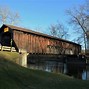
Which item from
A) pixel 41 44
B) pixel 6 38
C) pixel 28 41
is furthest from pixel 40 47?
pixel 6 38

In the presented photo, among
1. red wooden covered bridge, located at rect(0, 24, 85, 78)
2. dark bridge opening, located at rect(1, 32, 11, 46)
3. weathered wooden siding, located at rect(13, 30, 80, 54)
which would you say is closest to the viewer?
red wooden covered bridge, located at rect(0, 24, 85, 78)

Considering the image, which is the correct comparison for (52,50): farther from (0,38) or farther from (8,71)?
(8,71)

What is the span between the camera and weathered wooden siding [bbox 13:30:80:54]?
4799 centimetres

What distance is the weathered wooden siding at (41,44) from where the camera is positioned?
4799 cm

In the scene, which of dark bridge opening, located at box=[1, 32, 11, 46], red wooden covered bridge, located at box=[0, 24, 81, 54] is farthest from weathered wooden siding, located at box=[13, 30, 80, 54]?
dark bridge opening, located at box=[1, 32, 11, 46]

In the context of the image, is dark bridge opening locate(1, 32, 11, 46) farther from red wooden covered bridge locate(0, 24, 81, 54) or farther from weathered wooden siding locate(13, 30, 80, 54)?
weathered wooden siding locate(13, 30, 80, 54)

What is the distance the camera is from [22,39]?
159 feet

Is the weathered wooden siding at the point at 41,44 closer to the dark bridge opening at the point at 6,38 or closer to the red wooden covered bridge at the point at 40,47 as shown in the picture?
the red wooden covered bridge at the point at 40,47

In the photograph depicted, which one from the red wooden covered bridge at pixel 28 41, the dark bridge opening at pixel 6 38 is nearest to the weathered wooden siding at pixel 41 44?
the red wooden covered bridge at pixel 28 41

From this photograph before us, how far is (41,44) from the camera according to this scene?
176 ft

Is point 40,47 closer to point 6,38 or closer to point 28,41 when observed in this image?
point 28,41

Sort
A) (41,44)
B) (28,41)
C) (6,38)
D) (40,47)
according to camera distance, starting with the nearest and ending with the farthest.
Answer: (28,41), (6,38), (40,47), (41,44)

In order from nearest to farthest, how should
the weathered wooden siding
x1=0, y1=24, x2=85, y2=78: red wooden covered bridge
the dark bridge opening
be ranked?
1. x1=0, y1=24, x2=85, y2=78: red wooden covered bridge
2. the weathered wooden siding
3. the dark bridge opening

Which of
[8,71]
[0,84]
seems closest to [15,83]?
[0,84]
